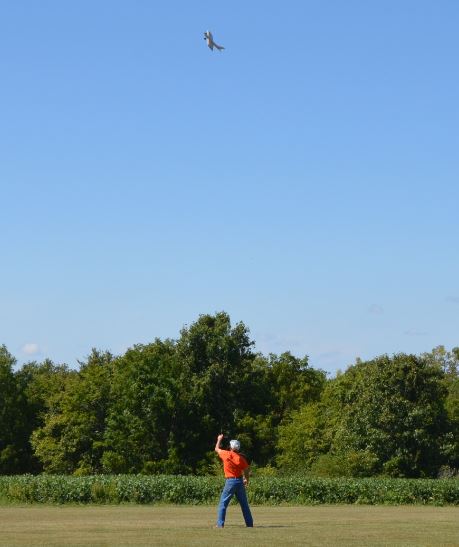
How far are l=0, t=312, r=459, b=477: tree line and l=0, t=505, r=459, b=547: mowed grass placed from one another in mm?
33819

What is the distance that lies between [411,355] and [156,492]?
3556 centimetres

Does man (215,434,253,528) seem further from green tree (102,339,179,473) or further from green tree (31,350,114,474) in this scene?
green tree (31,350,114,474)

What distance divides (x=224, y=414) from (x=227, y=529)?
201 feet

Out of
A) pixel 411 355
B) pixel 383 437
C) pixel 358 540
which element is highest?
pixel 411 355

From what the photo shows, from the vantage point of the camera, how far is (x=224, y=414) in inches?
3332

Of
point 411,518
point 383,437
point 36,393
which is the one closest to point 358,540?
point 411,518

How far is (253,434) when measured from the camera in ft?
278

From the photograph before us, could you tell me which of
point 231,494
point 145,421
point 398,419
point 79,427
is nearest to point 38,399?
point 79,427

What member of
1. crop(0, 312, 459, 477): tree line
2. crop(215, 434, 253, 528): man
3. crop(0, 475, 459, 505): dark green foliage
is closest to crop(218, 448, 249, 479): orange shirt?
crop(215, 434, 253, 528): man

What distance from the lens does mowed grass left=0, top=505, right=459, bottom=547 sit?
812 inches

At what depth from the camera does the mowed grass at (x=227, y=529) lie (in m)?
20.6

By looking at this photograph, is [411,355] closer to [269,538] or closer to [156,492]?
[156,492]

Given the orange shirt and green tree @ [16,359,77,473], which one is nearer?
the orange shirt

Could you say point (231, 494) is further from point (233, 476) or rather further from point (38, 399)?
point (38, 399)
